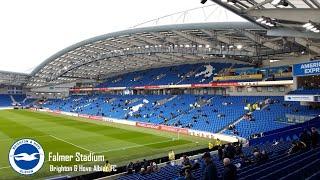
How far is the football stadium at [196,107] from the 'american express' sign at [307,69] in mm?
97

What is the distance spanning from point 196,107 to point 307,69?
2050 cm

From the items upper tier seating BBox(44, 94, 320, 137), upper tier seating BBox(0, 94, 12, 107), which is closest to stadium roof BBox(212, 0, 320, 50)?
upper tier seating BBox(44, 94, 320, 137)

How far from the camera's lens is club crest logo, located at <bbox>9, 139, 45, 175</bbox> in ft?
37.8

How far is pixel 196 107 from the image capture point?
4881cm

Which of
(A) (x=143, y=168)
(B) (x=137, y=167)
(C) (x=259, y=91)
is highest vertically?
(C) (x=259, y=91)

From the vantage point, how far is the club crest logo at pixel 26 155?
11.5 m

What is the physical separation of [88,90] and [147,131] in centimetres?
4740

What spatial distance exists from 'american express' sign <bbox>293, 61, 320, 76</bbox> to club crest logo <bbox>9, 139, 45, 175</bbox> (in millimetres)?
24469

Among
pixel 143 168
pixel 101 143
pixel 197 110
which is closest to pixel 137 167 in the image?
pixel 143 168

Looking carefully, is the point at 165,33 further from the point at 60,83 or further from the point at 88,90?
the point at 60,83

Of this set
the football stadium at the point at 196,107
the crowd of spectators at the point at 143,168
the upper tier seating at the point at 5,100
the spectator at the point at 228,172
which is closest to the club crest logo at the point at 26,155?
the football stadium at the point at 196,107

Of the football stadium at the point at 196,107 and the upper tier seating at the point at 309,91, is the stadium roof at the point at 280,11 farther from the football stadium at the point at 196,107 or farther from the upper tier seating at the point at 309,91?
the upper tier seating at the point at 309,91

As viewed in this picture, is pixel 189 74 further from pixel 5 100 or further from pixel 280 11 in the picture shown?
pixel 5 100

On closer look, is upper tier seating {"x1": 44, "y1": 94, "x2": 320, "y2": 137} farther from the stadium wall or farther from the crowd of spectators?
the crowd of spectators
